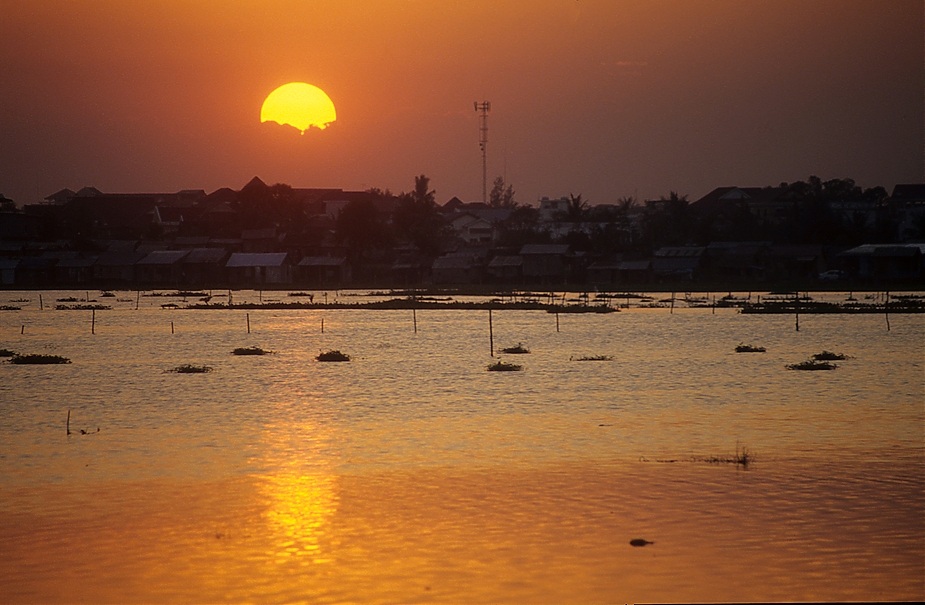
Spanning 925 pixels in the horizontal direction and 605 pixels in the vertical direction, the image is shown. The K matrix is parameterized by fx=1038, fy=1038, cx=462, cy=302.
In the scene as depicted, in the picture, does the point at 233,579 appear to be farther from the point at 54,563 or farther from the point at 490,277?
the point at 490,277

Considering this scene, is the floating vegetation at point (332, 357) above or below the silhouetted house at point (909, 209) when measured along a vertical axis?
below

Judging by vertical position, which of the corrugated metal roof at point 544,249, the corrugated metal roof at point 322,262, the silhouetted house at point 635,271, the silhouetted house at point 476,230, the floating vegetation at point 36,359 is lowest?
the floating vegetation at point 36,359

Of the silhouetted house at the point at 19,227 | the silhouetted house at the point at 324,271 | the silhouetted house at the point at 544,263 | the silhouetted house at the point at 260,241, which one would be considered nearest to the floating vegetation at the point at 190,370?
the silhouetted house at the point at 544,263

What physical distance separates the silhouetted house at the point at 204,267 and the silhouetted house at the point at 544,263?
27602 mm

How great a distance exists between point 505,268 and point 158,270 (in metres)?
31.9

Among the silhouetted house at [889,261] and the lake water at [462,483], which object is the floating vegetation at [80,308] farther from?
the silhouetted house at [889,261]

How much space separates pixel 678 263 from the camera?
85312 millimetres

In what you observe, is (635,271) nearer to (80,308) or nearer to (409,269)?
(409,269)

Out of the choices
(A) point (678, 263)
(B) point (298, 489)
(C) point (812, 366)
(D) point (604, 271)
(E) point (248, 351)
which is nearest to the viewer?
(B) point (298, 489)

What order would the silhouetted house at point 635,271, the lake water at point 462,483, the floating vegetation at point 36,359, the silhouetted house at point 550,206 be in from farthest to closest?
1. the silhouetted house at point 550,206
2. the silhouetted house at point 635,271
3. the floating vegetation at point 36,359
4. the lake water at point 462,483

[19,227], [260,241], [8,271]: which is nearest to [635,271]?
[260,241]

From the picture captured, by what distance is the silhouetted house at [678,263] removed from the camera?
8506 cm

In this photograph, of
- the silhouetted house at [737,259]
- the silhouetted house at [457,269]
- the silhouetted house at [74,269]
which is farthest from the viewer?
the silhouetted house at [74,269]

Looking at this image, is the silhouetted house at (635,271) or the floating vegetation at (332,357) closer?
the floating vegetation at (332,357)
